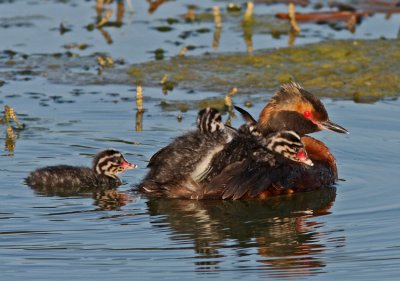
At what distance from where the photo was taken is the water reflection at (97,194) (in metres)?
10.4

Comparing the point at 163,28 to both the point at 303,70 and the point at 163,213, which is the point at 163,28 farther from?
the point at 163,213

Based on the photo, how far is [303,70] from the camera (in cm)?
1498

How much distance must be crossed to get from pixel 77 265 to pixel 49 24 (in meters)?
9.51

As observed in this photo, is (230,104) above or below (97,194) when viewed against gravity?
above

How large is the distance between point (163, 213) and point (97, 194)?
1.02 meters

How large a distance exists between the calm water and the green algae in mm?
495

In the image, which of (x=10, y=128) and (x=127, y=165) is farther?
(x=10, y=128)

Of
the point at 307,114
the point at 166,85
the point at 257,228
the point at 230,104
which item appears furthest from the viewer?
the point at 166,85

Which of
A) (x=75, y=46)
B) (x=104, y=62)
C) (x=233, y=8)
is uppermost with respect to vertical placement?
(x=233, y=8)

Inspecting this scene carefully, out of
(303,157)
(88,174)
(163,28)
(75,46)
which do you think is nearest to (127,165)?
(88,174)

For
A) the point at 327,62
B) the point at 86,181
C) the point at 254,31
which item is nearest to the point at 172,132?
the point at 86,181

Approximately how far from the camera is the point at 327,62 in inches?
602

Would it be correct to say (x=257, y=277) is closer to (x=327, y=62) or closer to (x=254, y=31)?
(x=327, y=62)

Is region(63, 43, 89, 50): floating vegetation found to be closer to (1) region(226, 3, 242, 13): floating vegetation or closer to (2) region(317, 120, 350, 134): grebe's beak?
(1) region(226, 3, 242, 13): floating vegetation
